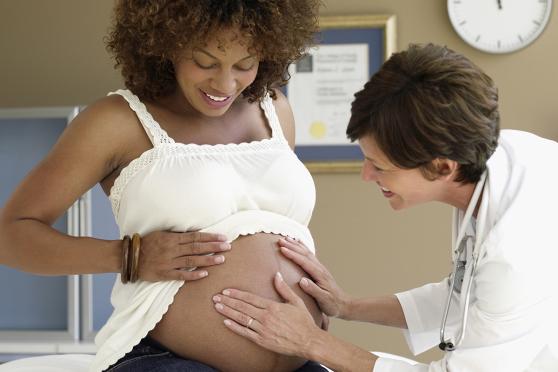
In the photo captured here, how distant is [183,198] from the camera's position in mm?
1604

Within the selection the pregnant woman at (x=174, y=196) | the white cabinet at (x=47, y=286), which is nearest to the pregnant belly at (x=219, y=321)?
the pregnant woman at (x=174, y=196)

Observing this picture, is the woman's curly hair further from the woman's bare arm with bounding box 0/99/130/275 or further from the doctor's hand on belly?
the doctor's hand on belly

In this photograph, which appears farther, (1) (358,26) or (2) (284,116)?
(1) (358,26)

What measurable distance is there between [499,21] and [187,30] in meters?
2.29

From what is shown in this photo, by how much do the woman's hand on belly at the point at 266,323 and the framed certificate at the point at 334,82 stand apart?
2145mm

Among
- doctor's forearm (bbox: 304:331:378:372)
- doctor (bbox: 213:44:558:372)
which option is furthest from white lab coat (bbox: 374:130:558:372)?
doctor's forearm (bbox: 304:331:378:372)

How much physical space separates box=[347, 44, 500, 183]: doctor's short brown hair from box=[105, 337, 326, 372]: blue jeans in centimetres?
51

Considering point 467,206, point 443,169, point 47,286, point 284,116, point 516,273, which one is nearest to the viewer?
point 516,273

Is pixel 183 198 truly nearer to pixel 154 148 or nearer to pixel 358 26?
pixel 154 148

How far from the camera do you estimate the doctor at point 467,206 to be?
1427 mm

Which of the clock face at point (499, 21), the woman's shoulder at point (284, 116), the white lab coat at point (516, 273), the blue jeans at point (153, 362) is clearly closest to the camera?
the white lab coat at point (516, 273)

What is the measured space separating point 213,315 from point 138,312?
14 cm

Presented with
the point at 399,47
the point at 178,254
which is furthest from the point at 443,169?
the point at 399,47

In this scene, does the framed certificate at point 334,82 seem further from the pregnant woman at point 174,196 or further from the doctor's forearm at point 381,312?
the pregnant woman at point 174,196
